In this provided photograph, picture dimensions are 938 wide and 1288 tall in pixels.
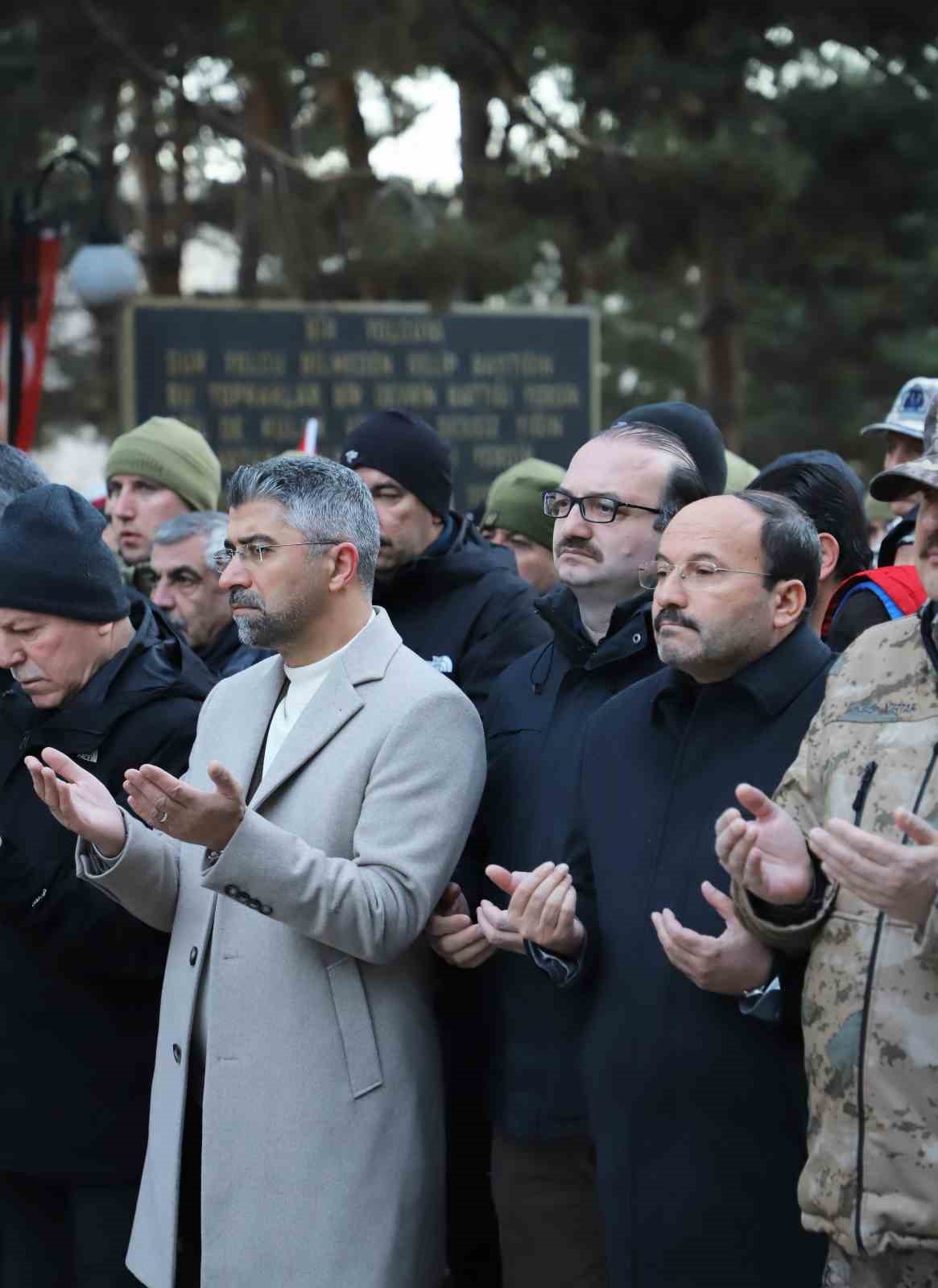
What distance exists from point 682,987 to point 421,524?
82.4 inches

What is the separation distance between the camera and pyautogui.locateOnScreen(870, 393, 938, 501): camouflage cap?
9.36 feet

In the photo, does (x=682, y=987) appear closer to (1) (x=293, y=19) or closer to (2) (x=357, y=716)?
(2) (x=357, y=716)

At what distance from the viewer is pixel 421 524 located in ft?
16.4

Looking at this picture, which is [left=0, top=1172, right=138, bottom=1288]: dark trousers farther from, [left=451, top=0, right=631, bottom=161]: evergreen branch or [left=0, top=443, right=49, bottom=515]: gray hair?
[left=451, top=0, right=631, bottom=161]: evergreen branch

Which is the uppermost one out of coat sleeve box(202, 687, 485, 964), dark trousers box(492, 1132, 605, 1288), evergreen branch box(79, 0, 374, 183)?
evergreen branch box(79, 0, 374, 183)

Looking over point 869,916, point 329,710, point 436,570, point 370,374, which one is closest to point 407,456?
point 436,570

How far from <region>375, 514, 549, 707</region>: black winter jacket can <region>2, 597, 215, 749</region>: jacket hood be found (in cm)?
62

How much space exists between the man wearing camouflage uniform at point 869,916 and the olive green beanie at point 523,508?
3.32 m

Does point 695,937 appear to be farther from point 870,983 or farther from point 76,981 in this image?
point 76,981

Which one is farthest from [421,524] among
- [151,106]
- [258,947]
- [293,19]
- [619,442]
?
[151,106]

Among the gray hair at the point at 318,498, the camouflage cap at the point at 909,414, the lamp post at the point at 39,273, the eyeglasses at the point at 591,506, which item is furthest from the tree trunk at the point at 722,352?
A: the gray hair at the point at 318,498

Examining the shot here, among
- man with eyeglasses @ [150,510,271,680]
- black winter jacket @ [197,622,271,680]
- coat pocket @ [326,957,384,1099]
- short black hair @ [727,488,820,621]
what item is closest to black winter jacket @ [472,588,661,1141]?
coat pocket @ [326,957,384,1099]

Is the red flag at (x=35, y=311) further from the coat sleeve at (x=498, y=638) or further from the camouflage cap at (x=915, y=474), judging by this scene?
the camouflage cap at (x=915, y=474)

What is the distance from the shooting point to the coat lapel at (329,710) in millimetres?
3605
